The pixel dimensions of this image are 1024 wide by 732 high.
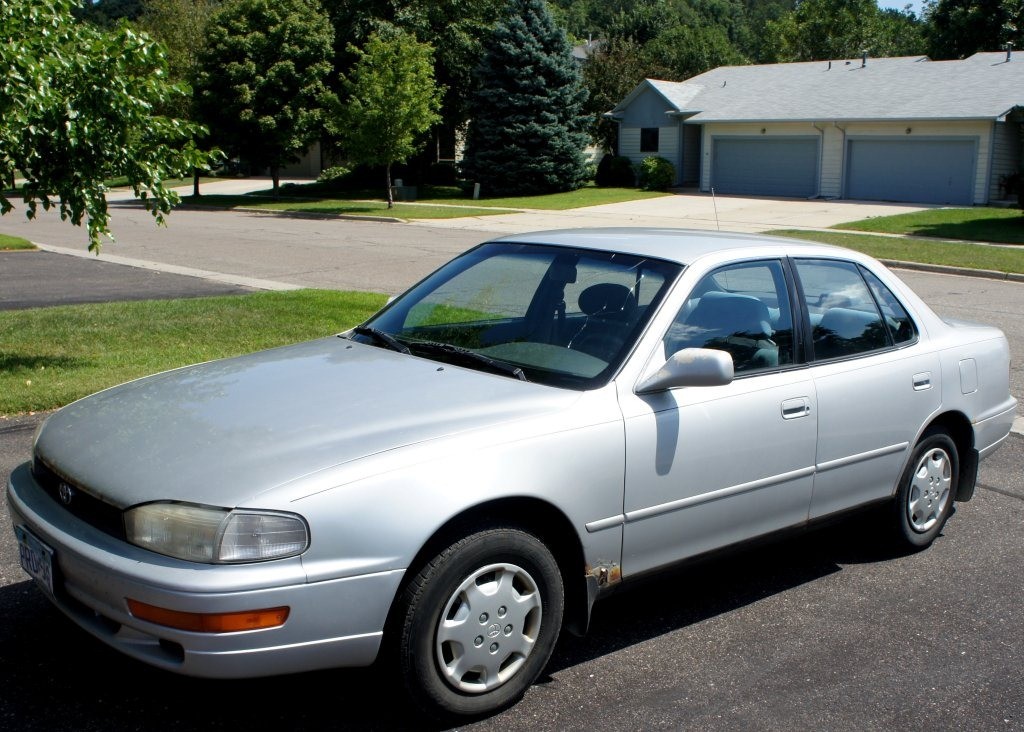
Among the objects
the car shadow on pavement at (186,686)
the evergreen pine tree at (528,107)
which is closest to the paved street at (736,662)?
the car shadow on pavement at (186,686)

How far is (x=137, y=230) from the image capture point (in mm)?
26328

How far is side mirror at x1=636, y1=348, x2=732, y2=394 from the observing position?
388cm

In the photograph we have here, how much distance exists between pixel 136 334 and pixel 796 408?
A: 7.85 m

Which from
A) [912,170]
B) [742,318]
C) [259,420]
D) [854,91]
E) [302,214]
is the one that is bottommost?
[302,214]

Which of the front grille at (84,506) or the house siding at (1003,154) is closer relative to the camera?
the front grille at (84,506)

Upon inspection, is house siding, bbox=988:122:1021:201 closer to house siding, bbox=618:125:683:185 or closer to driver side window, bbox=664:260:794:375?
house siding, bbox=618:125:683:185

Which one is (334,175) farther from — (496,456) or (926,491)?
(496,456)

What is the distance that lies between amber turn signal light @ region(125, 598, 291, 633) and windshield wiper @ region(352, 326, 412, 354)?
1640 mm

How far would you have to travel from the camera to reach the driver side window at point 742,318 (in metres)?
4.34

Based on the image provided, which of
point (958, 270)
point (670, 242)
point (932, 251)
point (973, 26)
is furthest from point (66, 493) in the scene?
point (973, 26)

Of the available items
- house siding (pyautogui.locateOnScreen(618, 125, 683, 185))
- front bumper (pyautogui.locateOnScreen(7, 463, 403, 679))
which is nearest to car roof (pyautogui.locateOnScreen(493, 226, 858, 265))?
front bumper (pyautogui.locateOnScreen(7, 463, 403, 679))

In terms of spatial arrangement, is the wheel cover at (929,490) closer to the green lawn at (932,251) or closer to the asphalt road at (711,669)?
the asphalt road at (711,669)

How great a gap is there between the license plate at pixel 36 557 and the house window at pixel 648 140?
4207 centimetres

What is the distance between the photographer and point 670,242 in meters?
4.72
